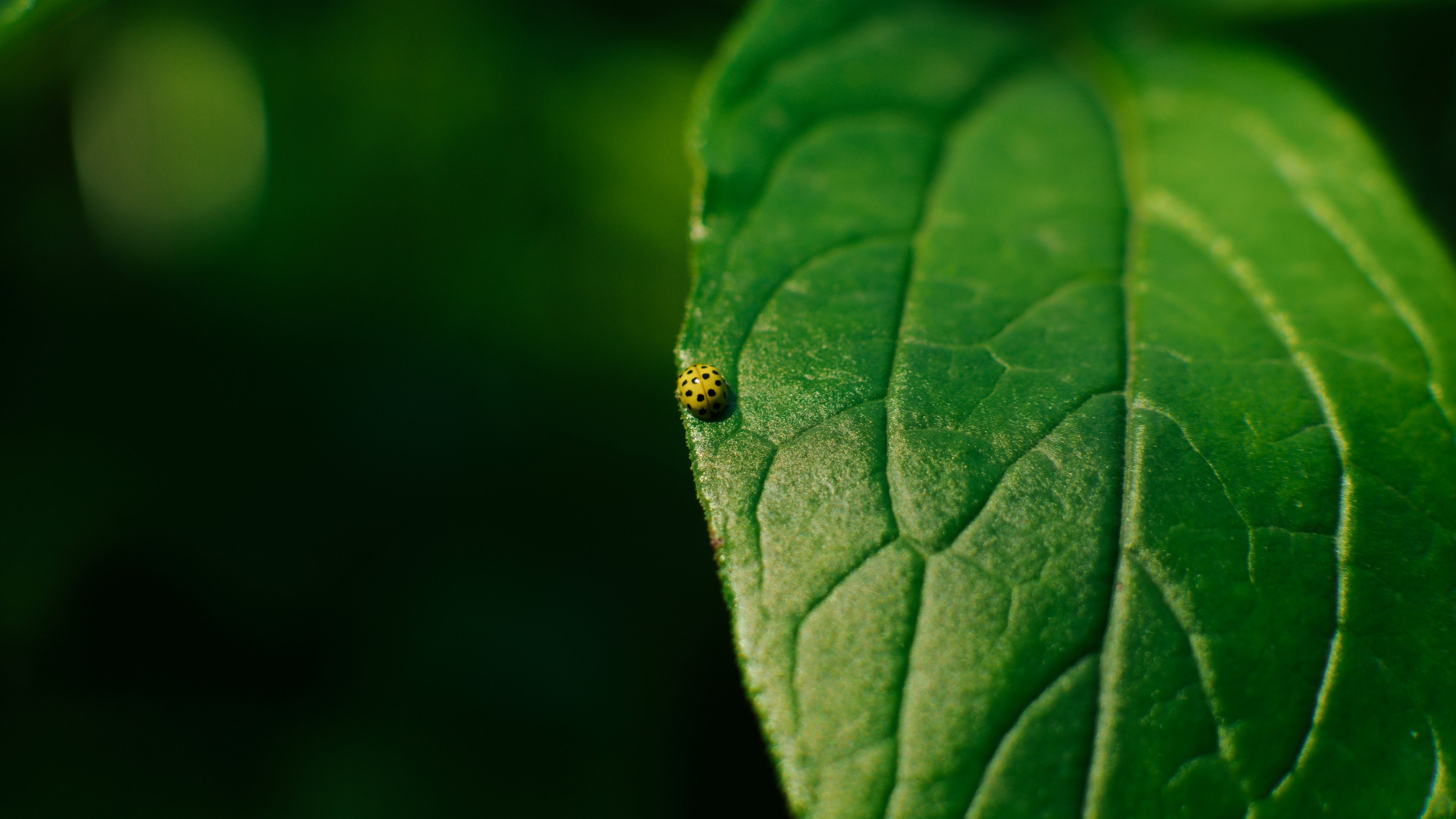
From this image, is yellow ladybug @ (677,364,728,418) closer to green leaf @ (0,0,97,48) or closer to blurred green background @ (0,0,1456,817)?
green leaf @ (0,0,97,48)

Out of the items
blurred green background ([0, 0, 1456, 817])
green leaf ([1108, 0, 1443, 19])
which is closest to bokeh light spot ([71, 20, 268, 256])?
blurred green background ([0, 0, 1456, 817])

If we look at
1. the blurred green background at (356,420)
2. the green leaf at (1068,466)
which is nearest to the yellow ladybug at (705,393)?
the green leaf at (1068,466)

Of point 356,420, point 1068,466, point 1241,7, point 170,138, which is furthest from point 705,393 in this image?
point 170,138

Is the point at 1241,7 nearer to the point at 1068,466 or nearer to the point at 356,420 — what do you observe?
the point at 1068,466

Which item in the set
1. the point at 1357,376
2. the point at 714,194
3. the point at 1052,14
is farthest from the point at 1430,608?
the point at 1052,14

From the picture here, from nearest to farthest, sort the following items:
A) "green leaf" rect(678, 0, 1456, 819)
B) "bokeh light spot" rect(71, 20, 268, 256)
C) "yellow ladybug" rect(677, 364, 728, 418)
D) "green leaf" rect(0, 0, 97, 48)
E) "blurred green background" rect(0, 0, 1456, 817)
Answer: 1. "green leaf" rect(678, 0, 1456, 819)
2. "yellow ladybug" rect(677, 364, 728, 418)
3. "green leaf" rect(0, 0, 97, 48)
4. "blurred green background" rect(0, 0, 1456, 817)
5. "bokeh light spot" rect(71, 20, 268, 256)

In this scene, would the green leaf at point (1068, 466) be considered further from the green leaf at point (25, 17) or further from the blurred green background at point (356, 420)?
the blurred green background at point (356, 420)

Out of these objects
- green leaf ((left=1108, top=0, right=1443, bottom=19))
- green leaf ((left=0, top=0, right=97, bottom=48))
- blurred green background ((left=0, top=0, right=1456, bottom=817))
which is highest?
green leaf ((left=1108, top=0, right=1443, bottom=19))
